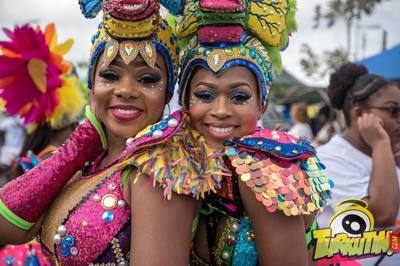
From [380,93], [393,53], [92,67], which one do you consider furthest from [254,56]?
[393,53]

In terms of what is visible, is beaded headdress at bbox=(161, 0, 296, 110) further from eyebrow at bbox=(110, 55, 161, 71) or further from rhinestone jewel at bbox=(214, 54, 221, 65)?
eyebrow at bbox=(110, 55, 161, 71)

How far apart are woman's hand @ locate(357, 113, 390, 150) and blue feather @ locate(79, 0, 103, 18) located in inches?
74.3

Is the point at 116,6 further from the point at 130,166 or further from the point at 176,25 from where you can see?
the point at 130,166

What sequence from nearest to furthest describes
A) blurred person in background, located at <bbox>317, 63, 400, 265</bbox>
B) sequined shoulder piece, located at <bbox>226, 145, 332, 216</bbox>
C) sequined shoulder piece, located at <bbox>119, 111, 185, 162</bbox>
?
1. sequined shoulder piece, located at <bbox>226, 145, 332, 216</bbox>
2. sequined shoulder piece, located at <bbox>119, 111, 185, 162</bbox>
3. blurred person in background, located at <bbox>317, 63, 400, 265</bbox>

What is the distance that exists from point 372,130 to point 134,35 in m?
1.84

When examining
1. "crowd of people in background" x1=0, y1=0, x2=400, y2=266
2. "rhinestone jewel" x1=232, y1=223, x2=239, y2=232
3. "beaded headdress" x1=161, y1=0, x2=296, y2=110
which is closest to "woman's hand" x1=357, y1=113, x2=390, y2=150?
"crowd of people in background" x1=0, y1=0, x2=400, y2=266

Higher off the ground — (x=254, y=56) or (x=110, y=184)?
(x=254, y=56)

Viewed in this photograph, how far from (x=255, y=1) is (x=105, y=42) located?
62 centimetres

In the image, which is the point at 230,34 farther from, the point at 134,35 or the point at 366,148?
the point at 366,148

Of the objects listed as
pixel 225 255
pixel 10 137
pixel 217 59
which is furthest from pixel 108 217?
pixel 10 137

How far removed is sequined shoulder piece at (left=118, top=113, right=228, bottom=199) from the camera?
1.65 m

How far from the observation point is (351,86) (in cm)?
369

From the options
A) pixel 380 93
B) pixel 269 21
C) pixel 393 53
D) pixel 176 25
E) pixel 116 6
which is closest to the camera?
pixel 116 6

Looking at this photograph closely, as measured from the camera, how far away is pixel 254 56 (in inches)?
74.5
